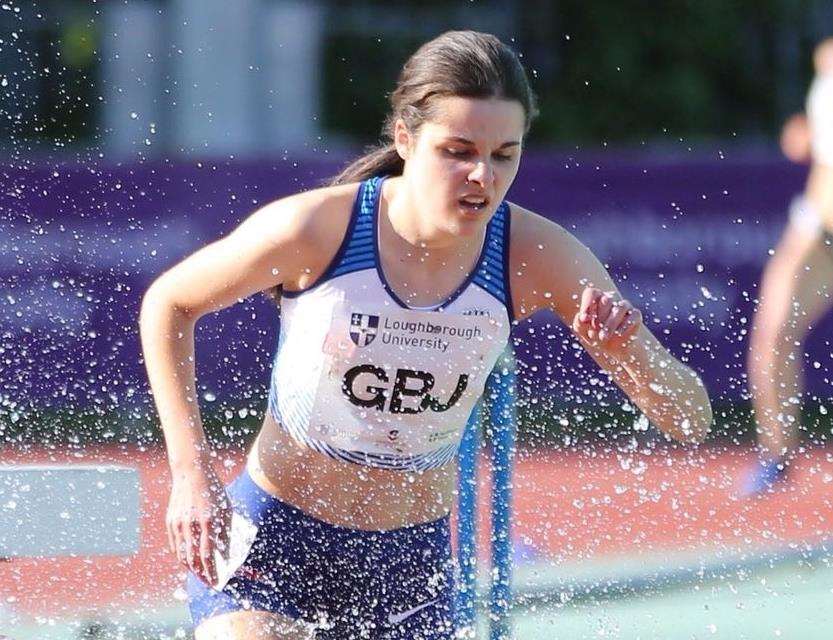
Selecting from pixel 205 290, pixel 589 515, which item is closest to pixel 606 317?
pixel 205 290

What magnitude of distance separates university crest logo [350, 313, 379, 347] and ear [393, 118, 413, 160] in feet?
1.20

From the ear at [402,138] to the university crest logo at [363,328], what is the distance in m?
0.37

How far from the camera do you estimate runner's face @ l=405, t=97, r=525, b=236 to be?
3.21 metres

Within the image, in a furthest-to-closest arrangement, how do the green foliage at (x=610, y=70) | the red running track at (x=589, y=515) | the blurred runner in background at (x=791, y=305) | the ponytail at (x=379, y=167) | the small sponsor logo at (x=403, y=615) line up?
1. the green foliage at (x=610, y=70)
2. the blurred runner in background at (x=791, y=305)
3. the red running track at (x=589, y=515)
4. the ponytail at (x=379, y=167)
5. the small sponsor logo at (x=403, y=615)

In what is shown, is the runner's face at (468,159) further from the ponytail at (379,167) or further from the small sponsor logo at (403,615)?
the small sponsor logo at (403,615)

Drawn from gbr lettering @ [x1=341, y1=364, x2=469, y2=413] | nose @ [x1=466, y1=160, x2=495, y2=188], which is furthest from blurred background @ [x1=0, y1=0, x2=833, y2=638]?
nose @ [x1=466, y1=160, x2=495, y2=188]

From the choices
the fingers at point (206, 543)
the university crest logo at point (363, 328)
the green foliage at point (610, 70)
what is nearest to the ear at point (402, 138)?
the university crest logo at point (363, 328)

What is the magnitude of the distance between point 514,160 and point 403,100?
1.00 ft

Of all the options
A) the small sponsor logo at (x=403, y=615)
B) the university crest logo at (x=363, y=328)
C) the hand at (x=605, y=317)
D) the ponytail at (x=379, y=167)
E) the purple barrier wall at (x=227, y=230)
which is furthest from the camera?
the purple barrier wall at (x=227, y=230)

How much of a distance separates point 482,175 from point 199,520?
87 cm

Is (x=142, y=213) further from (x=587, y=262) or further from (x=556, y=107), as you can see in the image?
(x=556, y=107)

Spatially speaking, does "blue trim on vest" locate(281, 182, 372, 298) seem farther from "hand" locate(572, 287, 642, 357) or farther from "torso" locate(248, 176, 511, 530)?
"hand" locate(572, 287, 642, 357)

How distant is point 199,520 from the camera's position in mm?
3125

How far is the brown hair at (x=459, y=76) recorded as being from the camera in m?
3.27
